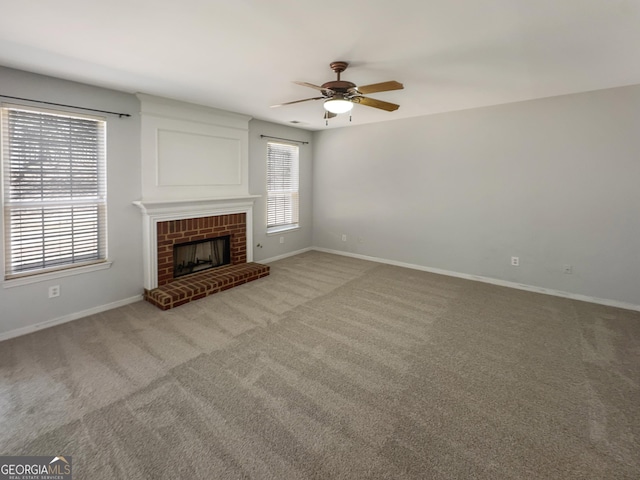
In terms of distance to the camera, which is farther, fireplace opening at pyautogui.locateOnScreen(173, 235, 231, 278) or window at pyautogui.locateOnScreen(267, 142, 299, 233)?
window at pyautogui.locateOnScreen(267, 142, 299, 233)

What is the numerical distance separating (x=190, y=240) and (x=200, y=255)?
15.3 inches

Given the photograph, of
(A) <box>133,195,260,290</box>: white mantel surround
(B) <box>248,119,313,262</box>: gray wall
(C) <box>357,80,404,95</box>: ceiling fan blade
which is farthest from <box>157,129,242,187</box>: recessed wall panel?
(C) <box>357,80,404,95</box>: ceiling fan blade

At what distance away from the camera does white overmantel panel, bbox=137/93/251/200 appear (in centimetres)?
378

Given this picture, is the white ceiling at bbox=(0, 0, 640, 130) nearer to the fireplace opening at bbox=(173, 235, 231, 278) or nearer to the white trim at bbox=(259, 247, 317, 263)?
the fireplace opening at bbox=(173, 235, 231, 278)

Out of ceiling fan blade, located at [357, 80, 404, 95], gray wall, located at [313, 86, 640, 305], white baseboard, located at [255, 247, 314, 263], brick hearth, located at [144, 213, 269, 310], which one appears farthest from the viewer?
white baseboard, located at [255, 247, 314, 263]

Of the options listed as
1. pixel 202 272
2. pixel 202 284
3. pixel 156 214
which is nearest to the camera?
pixel 156 214

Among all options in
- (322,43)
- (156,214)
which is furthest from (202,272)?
(322,43)

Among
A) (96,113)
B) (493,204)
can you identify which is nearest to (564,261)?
(493,204)

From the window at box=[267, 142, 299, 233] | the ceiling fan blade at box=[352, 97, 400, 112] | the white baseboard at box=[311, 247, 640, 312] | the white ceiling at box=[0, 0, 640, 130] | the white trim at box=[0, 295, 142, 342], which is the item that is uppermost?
the white ceiling at box=[0, 0, 640, 130]

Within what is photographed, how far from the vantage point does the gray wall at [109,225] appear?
289 cm

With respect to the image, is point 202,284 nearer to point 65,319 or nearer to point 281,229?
point 65,319

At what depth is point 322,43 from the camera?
7.61 feet

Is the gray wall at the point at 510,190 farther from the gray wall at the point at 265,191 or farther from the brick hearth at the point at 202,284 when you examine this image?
the brick hearth at the point at 202,284

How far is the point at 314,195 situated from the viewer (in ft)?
21.5
